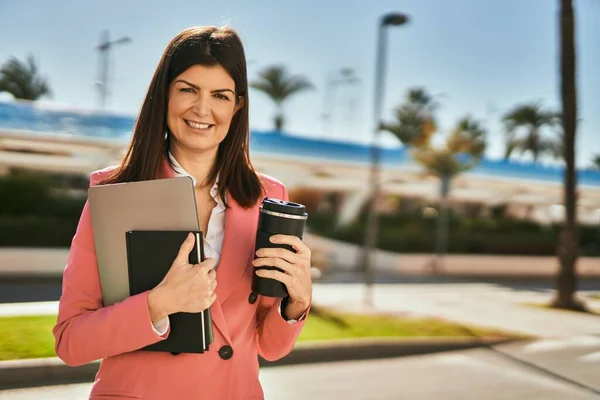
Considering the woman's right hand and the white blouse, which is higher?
the white blouse

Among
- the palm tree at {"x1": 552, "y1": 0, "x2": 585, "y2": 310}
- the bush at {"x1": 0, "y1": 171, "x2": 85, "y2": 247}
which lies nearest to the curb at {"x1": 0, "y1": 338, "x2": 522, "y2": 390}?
the palm tree at {"x1": 552, "y1": 0, "x2": 585, "y2": 310}

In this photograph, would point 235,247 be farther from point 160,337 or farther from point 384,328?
point 384,328

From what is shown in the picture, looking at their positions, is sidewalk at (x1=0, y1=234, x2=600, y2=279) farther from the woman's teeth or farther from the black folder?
the black folder

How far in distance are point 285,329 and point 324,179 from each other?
75.9 feet

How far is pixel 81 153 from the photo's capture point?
1878cm

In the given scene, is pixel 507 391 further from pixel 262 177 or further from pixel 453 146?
pixel 453 146

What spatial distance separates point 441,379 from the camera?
6449mm

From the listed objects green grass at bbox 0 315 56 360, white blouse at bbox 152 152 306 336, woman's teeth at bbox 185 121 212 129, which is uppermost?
woman's teeth at bbox 185 121 212 129

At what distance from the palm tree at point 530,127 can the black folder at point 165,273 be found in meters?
40.5

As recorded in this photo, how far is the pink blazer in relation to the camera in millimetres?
1246

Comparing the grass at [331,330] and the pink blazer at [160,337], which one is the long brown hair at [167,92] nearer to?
the pink blazer at [160,337]

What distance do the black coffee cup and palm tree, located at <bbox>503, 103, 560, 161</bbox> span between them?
132ft

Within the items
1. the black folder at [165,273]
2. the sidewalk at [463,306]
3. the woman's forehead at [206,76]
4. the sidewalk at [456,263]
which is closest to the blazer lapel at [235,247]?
the black folder at [165,273]

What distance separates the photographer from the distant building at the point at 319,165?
18.5 metres
